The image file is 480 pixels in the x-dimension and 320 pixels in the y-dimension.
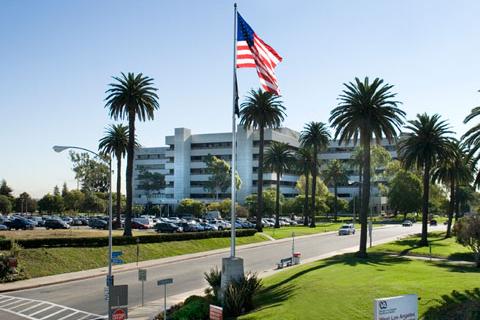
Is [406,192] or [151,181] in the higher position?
[151,181]

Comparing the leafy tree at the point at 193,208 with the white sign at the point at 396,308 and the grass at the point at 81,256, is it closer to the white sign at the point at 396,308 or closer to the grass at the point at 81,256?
the grass at the point at 81,256

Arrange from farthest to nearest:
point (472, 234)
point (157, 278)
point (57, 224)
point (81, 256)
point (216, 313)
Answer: point (57, 224)
point (81, 256)
point (472, 234)
point (157, 278)
point (216, 313)

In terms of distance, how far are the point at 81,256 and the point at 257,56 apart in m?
29.7

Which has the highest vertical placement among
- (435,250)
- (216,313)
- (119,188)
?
(119,188)

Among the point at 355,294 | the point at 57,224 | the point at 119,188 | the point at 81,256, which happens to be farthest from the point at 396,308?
the point at 119,188

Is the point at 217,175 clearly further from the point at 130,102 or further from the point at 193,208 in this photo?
the point at 130,102

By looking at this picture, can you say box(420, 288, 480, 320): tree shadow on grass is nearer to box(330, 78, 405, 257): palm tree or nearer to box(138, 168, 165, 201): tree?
box(330, 78, 405, 257): palm tree

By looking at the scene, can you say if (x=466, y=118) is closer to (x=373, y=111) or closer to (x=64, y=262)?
(x=373, y=111)

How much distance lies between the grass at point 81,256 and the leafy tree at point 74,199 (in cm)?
7084

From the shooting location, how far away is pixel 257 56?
22.5 metres

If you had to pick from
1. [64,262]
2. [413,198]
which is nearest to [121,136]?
[64,262]

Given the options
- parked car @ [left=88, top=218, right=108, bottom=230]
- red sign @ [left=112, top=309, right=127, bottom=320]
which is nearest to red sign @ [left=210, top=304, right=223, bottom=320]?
red sign @ [left=112, top=309, right=127, bottom=320]

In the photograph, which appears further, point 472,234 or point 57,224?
point 57,224

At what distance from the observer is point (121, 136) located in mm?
75875
